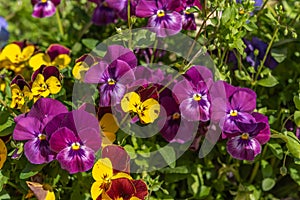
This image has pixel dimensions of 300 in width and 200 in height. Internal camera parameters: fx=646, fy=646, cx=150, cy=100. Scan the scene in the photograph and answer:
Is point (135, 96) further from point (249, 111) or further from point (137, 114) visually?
point (249, 111)

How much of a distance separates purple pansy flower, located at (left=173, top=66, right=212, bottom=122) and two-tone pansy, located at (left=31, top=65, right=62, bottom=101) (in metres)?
0.28

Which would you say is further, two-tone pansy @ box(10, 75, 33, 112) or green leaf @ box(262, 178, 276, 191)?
green leaf @ box(262, 178, 276, 191)

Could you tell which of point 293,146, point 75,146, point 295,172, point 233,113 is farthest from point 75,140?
point 295,172

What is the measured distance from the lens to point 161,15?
160cm

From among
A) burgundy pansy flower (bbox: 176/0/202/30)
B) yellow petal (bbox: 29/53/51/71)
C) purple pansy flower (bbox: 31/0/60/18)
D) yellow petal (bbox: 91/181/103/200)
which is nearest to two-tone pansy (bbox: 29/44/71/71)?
yellow petal (bbox: 29/53/51/71)

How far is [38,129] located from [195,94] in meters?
0.38

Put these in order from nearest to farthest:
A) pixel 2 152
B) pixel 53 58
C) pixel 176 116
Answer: pixel 2 152 → pixel 176 116 → pixel 53 58

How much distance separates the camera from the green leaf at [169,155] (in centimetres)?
156

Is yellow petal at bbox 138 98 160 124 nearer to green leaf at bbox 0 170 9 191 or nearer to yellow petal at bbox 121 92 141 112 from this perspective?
yellow petal at bbox 121 92 141 112

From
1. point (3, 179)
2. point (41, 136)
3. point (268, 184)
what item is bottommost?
point (268, 184)

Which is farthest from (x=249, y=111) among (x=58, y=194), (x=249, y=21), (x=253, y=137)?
(x=58, y=194)

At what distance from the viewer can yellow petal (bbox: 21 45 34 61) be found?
1800 millimetres

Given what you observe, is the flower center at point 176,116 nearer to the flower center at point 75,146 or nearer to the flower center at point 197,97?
the flower center at point 197,97

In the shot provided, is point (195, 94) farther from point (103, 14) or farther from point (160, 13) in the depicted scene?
point (103, 14)
